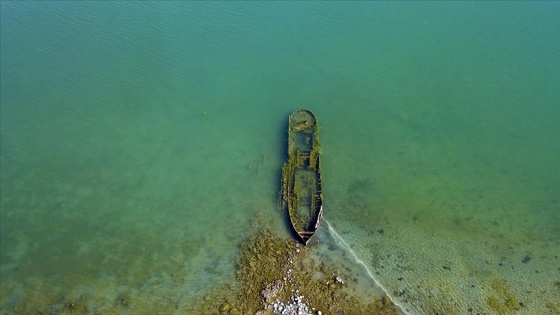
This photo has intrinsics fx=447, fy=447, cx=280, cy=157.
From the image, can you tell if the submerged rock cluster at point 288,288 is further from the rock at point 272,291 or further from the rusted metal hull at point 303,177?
the rusted metal hull at point 303,177

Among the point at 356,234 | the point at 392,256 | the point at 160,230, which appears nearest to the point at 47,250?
the point at 160,230

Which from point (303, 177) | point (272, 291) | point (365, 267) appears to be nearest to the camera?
point (272, 291)

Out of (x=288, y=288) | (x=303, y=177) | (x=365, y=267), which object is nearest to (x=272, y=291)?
(x=288, y=288)

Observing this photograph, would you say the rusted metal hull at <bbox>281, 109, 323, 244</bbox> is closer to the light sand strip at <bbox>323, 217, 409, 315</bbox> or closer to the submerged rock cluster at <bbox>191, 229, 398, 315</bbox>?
the light sand strip at <bbox>323, 217, 409, 315</bbox>

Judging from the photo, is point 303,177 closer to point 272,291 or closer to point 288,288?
point 288,288

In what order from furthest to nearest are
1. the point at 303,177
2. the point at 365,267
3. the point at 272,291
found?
the point at 303,177 < the point at 365,267 < the point at 272,291

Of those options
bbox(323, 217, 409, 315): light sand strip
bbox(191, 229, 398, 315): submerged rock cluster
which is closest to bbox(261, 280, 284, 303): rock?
bbox(191, 229, 398, 315): submerged rock cluster

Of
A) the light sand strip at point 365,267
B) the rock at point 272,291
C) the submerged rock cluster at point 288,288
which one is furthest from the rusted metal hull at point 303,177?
the rock at point 272,291

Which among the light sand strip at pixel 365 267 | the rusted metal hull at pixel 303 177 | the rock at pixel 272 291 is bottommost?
the rock at pixel 272 291

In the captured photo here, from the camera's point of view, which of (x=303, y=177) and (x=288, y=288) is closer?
(x=288, y=288)
